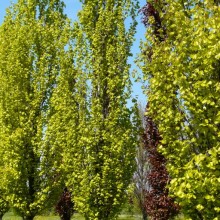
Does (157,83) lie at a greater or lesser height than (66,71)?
lesser

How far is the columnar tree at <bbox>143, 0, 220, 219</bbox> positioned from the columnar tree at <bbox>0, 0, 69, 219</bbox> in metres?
6.94

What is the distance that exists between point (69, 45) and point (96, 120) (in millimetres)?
3748

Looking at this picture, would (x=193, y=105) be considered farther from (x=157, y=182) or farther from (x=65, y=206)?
(x=65, y=206)

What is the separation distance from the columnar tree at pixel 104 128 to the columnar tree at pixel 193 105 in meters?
3.89

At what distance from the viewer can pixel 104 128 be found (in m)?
12.2

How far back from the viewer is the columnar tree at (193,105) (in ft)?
22.7

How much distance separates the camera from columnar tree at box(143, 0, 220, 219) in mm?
6906

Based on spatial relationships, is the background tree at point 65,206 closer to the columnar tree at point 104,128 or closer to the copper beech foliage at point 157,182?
the copper beech foliage at point 157,182

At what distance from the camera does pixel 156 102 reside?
8.02 metres

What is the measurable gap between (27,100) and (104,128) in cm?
493

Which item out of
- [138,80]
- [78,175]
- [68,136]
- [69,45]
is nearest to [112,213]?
[78,175]

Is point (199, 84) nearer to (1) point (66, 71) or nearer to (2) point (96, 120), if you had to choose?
(2) point (96, 120)

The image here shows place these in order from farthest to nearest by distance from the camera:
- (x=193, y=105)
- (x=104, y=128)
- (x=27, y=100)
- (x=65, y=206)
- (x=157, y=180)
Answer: (x=65, y=206) → (x=27, y=100) → (x=157, y=180) → (x=104, y=128) → (x=193, y=105)

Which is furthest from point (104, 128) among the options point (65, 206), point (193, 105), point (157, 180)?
point (65, 206)
